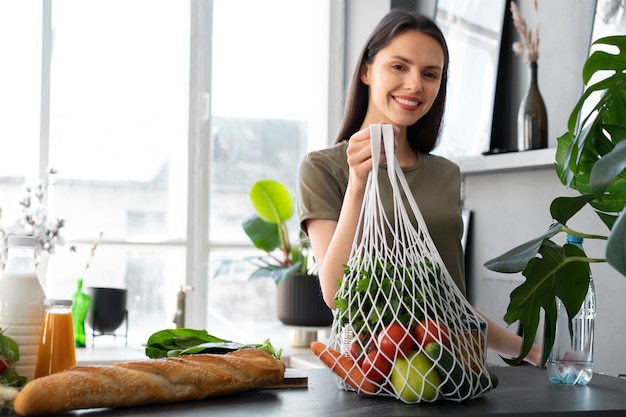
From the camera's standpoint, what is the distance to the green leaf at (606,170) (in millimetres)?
1084

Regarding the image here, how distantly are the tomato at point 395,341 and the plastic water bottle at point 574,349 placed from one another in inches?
16.9

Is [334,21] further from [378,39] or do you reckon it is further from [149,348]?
[149,348]

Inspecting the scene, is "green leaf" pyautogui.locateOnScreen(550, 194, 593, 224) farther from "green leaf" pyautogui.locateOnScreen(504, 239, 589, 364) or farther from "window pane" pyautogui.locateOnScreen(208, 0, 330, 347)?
"window pane" pyautogui.locateOnScreen(208, 0, 330, 347)

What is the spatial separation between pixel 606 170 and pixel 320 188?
908 mm

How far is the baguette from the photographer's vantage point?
1.08m

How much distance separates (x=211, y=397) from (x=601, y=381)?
2.34 feet

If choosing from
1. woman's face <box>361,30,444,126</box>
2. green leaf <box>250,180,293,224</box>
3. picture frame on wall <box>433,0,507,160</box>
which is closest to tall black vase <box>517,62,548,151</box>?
picture frame on wall <box>433,0,507,160</box>

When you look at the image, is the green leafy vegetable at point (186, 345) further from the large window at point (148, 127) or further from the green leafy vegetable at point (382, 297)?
the large window at point (148, 127)

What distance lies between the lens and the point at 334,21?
4242 mm

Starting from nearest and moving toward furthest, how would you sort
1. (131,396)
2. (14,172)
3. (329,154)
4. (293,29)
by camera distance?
(131,396) < (329,154) < (14,172) < (293,29)

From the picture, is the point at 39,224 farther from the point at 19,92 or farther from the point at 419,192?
the point at 419,192

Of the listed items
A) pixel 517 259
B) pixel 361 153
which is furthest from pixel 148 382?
pixel 517 259

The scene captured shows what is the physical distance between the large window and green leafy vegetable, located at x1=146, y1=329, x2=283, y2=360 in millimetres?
2254

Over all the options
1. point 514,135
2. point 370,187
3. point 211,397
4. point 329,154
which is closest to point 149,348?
point 211,397
